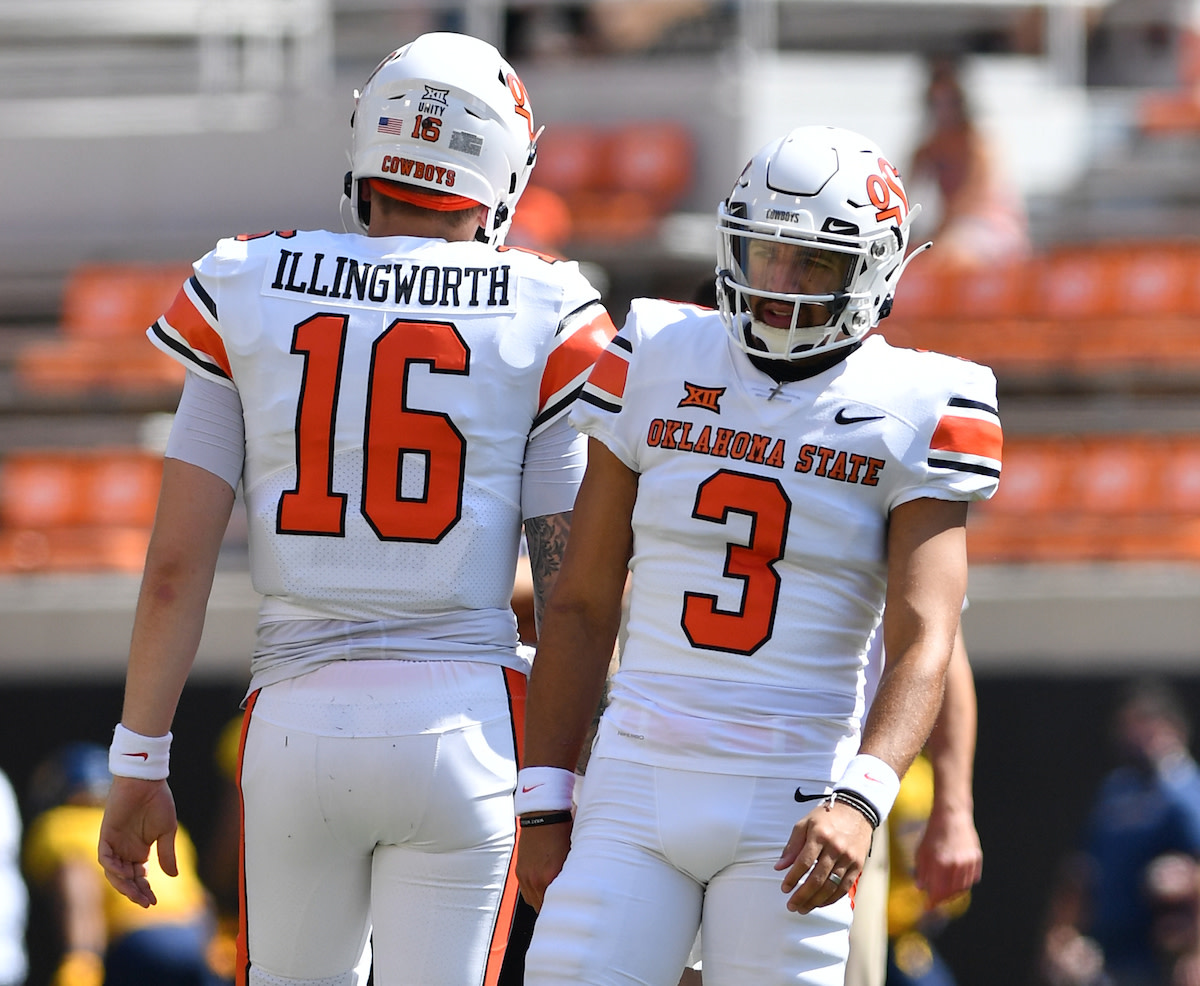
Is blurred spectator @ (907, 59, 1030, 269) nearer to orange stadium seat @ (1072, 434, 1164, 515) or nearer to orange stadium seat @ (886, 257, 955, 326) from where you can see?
orange stadium seat @ (886, 257, 955, 326)

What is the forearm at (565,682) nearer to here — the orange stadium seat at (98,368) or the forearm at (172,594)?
the forearm at (172,594)

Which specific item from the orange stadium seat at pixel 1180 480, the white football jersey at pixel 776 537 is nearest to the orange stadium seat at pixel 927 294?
the orange stadium seat at pixel 1180 480

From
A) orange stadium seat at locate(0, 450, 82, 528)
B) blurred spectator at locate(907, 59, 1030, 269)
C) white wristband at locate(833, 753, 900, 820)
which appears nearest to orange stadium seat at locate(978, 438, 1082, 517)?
blurred spectator at locate(907, 59, 1030, 269)

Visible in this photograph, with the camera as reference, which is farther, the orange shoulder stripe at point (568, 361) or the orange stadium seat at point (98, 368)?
the orange stadium seat at point (98, 368)

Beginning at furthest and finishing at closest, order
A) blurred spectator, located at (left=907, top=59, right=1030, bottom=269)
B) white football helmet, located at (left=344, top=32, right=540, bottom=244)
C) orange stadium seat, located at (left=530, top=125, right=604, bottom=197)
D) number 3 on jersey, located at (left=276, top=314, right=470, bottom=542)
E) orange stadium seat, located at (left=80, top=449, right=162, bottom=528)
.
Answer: orange stadium seat, located at (left=530, top=125, right=604, bottom=197)
blurred spectator, located at (left=907, top=59, right=1030, bottom=269)
orange stadium seat, located at (left=80, top=449, right=162, bottom=528)
white football helmet, located at (left=344, top=32, right=540, bottom=244)
number 3 on jersey, located at (left=276, top=314, right=470, bottom=542)

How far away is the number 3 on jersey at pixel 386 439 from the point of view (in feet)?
8.55

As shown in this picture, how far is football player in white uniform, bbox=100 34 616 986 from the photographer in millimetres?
2562

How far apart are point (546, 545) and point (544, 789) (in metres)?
0.42

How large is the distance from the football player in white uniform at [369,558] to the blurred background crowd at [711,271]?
1904mm

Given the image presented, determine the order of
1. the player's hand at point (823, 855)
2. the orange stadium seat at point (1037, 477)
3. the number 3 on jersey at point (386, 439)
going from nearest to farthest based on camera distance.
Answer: the player's hand at point (823, 855) < the number 3 on jersey at point (386, 439) < the orange stadium seat at point (1037, 477)

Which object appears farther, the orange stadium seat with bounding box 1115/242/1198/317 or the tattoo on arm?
the orange stadium seat with bounding box 1115/242/1198/317

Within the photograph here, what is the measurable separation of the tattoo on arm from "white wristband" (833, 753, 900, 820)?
599mm

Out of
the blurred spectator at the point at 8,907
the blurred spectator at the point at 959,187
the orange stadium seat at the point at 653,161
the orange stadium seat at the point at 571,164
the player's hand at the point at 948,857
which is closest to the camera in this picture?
the player's hand at the point at 948,857

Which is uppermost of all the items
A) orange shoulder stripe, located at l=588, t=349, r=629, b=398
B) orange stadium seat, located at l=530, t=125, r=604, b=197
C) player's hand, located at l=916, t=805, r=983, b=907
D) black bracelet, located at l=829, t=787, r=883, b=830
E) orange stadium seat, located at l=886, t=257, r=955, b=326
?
orange shoulder stripe, located at l=588, t=349, r=629, b=398
